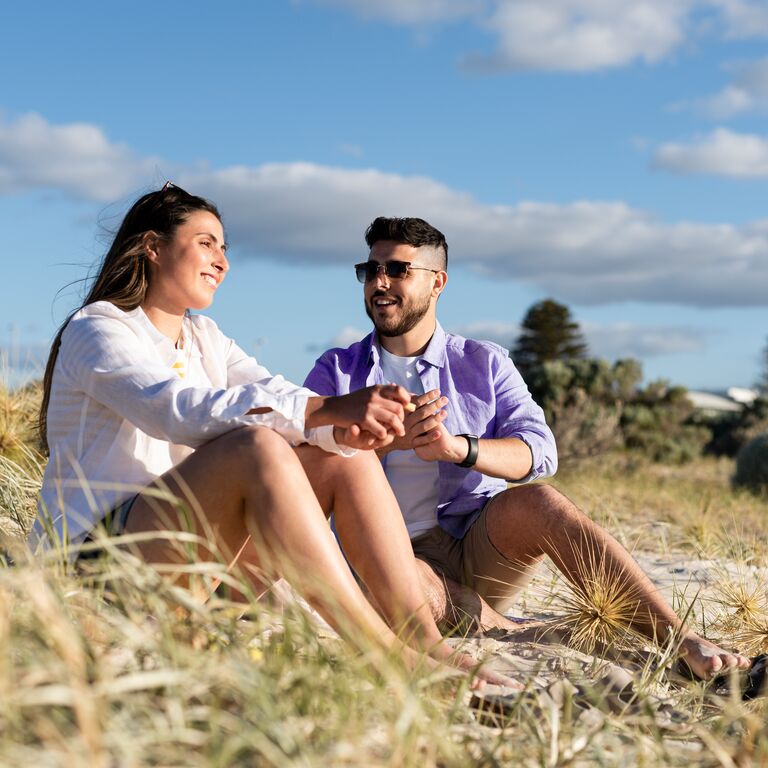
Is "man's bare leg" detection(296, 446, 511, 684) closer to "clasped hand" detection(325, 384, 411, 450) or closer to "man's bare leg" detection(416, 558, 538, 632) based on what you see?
"clasped hand" detection(325, 384, 411, 450)

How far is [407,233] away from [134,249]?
4.71 feet

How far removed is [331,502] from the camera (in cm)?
306

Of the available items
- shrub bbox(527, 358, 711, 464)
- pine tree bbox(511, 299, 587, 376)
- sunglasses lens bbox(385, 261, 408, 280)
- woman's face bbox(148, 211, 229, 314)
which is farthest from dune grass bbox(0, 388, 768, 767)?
pine tree bbox(511, 299, 587, 376)

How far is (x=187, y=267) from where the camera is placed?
320cm

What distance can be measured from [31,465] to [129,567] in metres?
3.30

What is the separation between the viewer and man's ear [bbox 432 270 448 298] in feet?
14.4

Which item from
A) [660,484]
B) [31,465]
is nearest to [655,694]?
[31,465]

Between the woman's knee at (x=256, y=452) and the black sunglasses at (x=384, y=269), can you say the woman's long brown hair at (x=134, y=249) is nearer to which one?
the woman's knee at (x=256, y=452)

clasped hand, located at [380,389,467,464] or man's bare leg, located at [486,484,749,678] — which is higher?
clasped hand, located at [380,389,467,464]

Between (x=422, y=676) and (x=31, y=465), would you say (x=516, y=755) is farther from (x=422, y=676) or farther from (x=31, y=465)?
(x=31, y=465)

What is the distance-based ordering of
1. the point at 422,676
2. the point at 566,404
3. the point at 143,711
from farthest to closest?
the point at 566,404
the point at 422,676
the point at 143,711

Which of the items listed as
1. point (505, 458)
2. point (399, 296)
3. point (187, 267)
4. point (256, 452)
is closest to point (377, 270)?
point (399, 296)

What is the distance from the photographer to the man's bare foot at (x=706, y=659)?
124 inches

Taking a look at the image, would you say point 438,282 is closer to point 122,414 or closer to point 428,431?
point 428,431
